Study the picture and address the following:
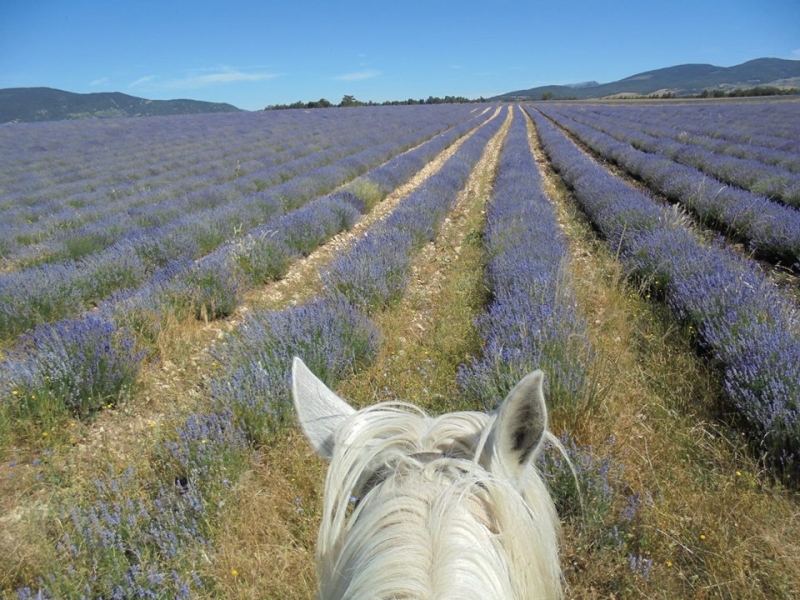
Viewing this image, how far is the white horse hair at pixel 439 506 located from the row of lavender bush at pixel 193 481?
114cm

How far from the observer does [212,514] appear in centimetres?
197

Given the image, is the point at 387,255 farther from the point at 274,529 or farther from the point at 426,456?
the point at 426,456

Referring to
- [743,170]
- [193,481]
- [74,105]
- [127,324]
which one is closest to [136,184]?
[127,324]

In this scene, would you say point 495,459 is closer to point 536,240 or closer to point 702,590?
point 702,590

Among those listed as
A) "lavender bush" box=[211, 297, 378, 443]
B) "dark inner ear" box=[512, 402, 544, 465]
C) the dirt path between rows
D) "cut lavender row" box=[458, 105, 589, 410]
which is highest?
"dark inner ear" box=[512, 402, 544, 465]

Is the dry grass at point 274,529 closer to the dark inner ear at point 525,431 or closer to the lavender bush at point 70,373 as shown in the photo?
the dark inner ear at point 525,431

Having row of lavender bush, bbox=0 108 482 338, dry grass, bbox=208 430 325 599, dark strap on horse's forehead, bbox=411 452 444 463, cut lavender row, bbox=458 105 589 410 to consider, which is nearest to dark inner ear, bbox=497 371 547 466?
dark strap on horse's forehead, bbox=411 452 444 463

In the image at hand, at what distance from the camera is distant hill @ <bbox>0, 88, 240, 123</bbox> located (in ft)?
210

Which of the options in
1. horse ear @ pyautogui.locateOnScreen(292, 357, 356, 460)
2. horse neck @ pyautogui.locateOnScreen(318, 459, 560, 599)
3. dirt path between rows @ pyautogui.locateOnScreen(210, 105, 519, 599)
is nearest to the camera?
horse neck @ pyautogui.locateOnScreen(318, 459, 560, 599)

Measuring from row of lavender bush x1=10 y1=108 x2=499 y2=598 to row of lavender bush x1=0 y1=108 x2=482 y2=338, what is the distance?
2236 mm

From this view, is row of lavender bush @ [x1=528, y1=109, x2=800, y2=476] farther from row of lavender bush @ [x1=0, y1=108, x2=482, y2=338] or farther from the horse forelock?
row of lavender bush @ [x1=0, y1=108, x2=482, y2=338]

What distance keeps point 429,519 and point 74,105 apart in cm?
9531

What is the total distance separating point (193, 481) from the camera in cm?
204

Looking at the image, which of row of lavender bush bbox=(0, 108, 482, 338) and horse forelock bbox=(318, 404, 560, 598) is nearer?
horse forelock bbox=(318, 404, 560, 598)
